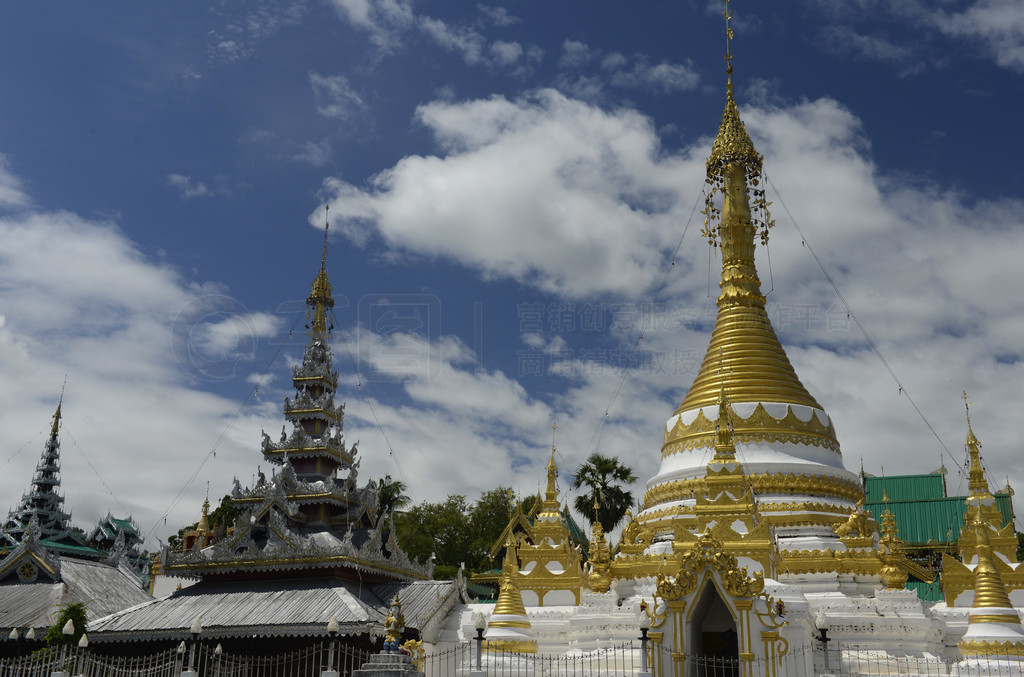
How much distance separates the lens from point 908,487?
2170 inches

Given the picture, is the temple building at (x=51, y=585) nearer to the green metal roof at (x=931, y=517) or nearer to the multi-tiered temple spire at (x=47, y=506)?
the multi-tiered temple spire at (x=47, y=506)

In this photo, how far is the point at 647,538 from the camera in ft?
92.7

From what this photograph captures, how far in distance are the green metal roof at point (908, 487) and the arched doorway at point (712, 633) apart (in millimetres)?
36476

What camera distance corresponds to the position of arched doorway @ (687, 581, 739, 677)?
20703mm

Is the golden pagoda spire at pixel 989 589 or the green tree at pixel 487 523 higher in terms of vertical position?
the green tree at pixel 487 523

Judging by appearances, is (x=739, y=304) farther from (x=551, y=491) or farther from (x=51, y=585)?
(x=51, y=585)

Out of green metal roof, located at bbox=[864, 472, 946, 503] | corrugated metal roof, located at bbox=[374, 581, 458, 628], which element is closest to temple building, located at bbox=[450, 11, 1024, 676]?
corrugated metal roof, located at bbox=[374, 581, 458, 628]

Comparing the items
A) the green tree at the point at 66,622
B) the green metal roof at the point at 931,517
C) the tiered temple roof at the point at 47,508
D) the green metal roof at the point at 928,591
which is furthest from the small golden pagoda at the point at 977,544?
the tiered temple roof at the point at 47,508

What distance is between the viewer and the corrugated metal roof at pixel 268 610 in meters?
26.4

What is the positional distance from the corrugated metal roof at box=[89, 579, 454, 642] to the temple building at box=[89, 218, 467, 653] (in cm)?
4

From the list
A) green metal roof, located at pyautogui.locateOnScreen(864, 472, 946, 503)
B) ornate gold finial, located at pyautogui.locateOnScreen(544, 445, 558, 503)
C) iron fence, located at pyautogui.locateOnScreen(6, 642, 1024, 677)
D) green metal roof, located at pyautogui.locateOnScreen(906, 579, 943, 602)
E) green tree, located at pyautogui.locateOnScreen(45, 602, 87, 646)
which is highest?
green metal roof, located at pyautogui.locateOnScreen(864, 472, 946, 503)

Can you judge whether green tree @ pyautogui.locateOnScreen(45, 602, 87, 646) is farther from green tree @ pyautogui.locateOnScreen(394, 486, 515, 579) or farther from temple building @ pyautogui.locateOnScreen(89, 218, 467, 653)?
green tree @ pyautogui.locateOnScreen(394, 486, 515, 579)

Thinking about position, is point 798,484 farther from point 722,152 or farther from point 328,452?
point 328,452

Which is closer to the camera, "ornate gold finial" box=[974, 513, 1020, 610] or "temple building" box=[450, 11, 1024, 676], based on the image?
"temple building" box=[450, 11, 1024, 676]
